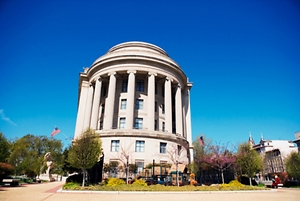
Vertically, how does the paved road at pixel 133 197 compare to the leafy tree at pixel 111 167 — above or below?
below

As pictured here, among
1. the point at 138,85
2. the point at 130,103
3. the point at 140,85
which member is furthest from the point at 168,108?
the point at 138,85

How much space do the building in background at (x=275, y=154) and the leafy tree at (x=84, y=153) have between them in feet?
206

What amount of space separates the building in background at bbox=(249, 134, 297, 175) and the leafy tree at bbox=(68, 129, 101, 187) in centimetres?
6288

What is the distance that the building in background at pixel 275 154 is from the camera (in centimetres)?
7953

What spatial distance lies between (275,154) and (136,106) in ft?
254

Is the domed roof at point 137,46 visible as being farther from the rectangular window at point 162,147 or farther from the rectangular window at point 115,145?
the rectangular window at point 115,145

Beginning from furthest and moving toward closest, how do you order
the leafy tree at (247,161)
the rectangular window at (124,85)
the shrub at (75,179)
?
the rectangular window at (124,85), the leafy tree at (247,161), the shrub at (75,179)

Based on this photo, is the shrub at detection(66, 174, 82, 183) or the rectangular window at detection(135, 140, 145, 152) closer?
the shrub at detection(66, 174, 82, 183)

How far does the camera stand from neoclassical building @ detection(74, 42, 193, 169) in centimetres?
3491

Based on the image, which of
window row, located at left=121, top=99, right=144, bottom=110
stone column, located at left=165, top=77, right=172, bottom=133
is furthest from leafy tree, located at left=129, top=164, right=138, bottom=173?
window row, located at left=121, top=99, right=144, bottom=110

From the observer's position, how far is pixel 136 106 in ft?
139

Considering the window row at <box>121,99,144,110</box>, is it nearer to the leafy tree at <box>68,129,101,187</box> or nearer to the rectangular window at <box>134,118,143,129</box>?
the rectangular window at <box>134,118,143,129</box>

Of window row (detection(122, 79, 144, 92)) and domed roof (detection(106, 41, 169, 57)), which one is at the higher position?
domed roof (detection(106, 41, 169, 57))

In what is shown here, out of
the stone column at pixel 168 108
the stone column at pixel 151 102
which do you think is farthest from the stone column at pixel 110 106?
the stone column at pixel 168 108
